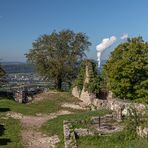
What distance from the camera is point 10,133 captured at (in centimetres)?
2222

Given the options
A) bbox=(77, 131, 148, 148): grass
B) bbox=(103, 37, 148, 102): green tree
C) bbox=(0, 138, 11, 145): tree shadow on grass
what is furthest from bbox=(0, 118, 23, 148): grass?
bbox=(103, 37, 148, 102): green tree

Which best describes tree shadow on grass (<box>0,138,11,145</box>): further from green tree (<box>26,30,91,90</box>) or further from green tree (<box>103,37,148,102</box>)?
green tree (<box>26,30,91,90</box>)

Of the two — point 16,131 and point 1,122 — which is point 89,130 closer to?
point 16,131

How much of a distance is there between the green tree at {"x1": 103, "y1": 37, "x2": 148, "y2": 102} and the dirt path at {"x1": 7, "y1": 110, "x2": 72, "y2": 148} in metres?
7.14

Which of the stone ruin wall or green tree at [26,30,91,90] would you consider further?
green tree at [26,30,91,90]

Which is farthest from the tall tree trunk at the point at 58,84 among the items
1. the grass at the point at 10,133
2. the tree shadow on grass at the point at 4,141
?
the tree shadow on grass at the point at 4,141

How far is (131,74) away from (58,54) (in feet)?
45.4

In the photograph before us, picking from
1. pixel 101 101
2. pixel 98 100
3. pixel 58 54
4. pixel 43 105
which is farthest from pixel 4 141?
pixel 58 54

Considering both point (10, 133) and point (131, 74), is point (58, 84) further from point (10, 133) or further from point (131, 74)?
point (10, 133)

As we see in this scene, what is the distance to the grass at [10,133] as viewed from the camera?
63.6 ft

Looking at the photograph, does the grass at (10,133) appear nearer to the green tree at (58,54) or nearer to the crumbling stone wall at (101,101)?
the crumbling stone wall at (101,101)

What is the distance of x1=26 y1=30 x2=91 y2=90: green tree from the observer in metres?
43.6

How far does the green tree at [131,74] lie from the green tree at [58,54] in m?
10.5

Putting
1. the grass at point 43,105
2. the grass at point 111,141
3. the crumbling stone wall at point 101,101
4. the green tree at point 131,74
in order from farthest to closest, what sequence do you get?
the green tree at point 131,74, the grass at point 43,105, the crumbling stone wall at point 101,101, the grass at point 111,141
